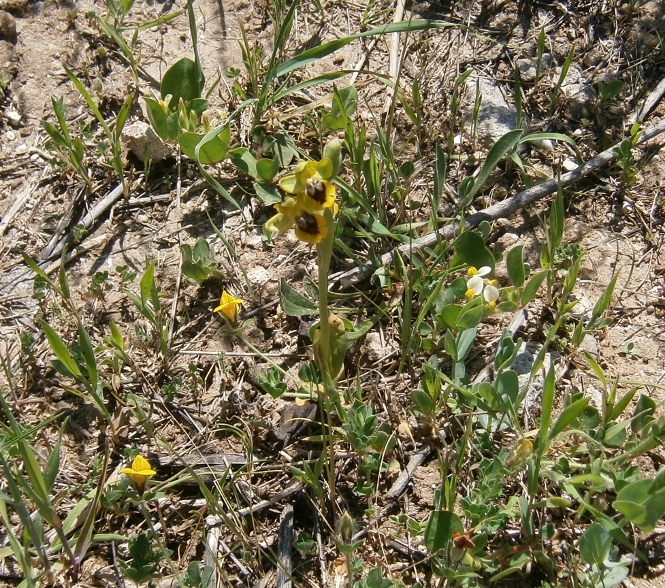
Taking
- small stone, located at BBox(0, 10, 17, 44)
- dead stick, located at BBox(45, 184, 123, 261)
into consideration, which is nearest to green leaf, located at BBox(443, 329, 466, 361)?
dead stick, located at BBox(45, 184, 123, 261)

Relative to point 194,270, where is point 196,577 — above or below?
below

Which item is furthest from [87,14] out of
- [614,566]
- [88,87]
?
[614,566]

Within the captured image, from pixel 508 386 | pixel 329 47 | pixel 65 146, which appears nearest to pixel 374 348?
pixel 508 386

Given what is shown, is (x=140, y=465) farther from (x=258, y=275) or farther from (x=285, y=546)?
(x=258, y=275)

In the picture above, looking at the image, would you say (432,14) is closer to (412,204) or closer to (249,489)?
(412,204)

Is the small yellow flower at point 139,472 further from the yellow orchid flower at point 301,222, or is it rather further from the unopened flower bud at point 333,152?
the unopened flower bud at point 333,152
